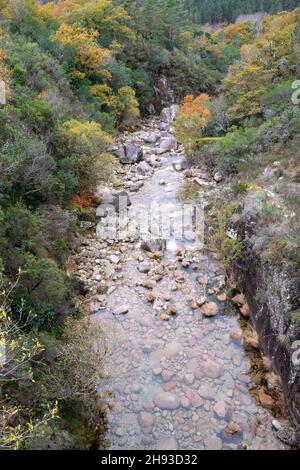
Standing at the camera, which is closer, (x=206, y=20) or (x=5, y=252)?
(x=5, y=252)

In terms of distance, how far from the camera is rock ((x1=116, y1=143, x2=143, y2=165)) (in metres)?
18.4

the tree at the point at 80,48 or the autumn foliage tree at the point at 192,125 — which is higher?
the tree at the point at 80,48

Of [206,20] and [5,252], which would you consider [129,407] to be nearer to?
[5,252]

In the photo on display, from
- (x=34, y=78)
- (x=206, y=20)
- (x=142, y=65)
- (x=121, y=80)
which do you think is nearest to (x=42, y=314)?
(x=34, y=78)

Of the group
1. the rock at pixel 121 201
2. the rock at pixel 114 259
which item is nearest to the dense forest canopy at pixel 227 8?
the rock at pixel 121 201

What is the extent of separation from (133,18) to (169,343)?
106 feet

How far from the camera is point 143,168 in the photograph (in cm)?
1745

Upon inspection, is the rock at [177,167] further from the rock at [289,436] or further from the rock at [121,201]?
the rock at [289,436]

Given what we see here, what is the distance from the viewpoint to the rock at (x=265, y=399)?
6863 mm

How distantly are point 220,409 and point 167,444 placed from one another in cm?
135

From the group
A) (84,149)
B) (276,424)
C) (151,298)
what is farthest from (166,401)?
(84,149)

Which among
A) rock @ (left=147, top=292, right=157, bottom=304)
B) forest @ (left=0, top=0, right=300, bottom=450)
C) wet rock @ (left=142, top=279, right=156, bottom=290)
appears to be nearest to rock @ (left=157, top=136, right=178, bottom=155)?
forest @ (left=0, top=0, right=300, bottom=450)

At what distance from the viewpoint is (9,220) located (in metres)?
7.82

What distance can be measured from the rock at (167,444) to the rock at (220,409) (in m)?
1.08
